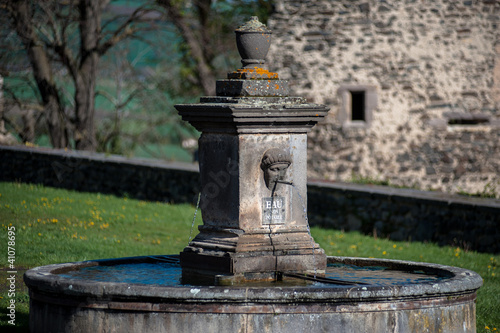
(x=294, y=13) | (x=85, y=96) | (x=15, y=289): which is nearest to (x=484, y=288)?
(x=15, y=289)

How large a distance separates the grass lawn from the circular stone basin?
1394 mm

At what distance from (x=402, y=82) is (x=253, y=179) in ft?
31.4

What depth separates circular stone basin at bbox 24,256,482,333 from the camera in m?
5.30

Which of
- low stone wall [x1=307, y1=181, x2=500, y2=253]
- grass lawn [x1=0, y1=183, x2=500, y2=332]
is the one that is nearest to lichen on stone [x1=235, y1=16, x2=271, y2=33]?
grass lawn [x1=0, y1=183, x2=500, y2=332]

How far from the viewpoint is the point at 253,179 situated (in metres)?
6.29

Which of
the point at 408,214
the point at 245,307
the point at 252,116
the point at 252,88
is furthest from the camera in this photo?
the point at 408,214

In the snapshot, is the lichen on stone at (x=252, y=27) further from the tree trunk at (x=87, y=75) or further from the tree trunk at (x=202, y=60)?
the tree trunk at (x=202, y=60)

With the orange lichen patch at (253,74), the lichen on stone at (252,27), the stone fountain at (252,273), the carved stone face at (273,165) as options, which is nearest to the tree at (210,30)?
the lichen on stone at (252,27)

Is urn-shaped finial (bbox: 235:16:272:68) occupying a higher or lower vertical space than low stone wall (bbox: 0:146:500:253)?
higher

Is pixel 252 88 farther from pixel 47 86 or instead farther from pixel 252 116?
pixel 47 86

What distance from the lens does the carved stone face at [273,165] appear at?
6.27 m

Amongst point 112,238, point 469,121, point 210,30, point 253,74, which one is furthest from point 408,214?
point 210,30

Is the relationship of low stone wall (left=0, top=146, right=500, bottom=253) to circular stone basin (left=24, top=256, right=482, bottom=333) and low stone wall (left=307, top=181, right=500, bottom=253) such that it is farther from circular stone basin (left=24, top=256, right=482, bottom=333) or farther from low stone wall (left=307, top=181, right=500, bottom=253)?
circular stone basin (left=24, top=256, right=482, bottom=333)

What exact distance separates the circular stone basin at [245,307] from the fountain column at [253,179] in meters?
0.76
